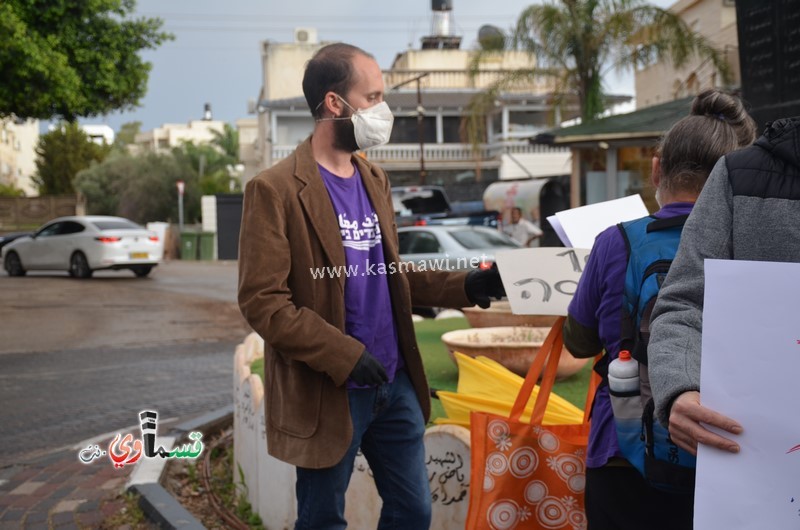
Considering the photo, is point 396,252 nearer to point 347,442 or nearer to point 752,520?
point 347,442

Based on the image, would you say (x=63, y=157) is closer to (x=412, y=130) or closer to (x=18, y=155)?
(x=18, y=155)

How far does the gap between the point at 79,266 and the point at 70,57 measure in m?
5.50

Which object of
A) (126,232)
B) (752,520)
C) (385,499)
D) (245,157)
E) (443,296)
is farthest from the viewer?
(245,157)

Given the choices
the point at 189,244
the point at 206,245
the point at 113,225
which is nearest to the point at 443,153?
the point at 206,245

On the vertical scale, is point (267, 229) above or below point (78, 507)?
above

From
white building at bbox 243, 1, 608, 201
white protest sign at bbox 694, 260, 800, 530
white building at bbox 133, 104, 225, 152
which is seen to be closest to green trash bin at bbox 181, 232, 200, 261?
white building at bbox 243, 1, 608, 201

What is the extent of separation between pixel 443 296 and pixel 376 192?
1.50ft

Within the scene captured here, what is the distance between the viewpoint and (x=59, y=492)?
518 cm

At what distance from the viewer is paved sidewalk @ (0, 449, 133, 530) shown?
185 inches

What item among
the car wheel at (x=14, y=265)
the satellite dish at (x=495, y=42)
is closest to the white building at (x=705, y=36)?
the satellite dish at (x=495, y=42)

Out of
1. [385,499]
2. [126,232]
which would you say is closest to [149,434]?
[385,499]

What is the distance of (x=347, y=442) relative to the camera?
8.80 feet

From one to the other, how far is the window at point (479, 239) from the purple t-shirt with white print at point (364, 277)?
9700mm

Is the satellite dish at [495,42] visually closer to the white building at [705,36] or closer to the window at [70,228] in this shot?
the white building at [705,36]
